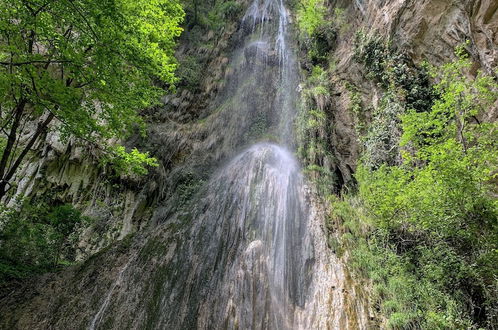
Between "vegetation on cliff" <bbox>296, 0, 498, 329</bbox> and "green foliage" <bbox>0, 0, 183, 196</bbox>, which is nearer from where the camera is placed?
"green foliage" <bbox>0, 0, 183, 196</bbox>

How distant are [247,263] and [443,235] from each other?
4.31 m

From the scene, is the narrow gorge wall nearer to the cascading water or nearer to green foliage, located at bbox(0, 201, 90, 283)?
the cascading water

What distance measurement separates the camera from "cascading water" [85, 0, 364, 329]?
636 centimetres

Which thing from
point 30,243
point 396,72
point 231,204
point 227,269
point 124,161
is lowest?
point 227,269

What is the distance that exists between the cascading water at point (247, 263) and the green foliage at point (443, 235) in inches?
39.3

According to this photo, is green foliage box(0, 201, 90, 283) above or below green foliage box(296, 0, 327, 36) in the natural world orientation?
below

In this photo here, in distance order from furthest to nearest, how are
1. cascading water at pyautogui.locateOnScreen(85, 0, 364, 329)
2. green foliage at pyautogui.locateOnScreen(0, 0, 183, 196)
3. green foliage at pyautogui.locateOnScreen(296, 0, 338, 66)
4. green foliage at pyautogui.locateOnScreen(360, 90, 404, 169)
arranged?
green foliage at pyautogui.locateOnScreen(296, 0, 338, 66) < green foliage at pyautogui.locateOnScreen(360, 90, 404, 169) < cascading water at pyautogui.locateOnScreen(85, 0, 364, 329) < green foliage at pyautogui.locateOnScreen(0, 0, 183, 196)

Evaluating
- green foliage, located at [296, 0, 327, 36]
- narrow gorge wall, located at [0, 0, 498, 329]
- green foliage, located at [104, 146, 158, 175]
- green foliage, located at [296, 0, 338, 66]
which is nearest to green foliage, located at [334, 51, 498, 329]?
narrow gorge wall, located at [0, 0, 498, 329]

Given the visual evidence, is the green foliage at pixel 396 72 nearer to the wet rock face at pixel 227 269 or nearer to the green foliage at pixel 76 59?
the wet rock face at pixel 227 269

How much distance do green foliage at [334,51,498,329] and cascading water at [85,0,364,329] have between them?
1.00 meters

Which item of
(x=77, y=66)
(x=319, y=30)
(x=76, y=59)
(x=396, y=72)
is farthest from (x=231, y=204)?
(x=319, y=30)

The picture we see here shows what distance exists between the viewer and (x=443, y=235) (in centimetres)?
603

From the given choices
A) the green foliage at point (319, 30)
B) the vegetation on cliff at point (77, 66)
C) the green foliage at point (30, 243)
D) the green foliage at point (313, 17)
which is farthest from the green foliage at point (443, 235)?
the green foliage at point (30, 243)

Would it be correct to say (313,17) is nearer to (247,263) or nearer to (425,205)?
(425,205)
